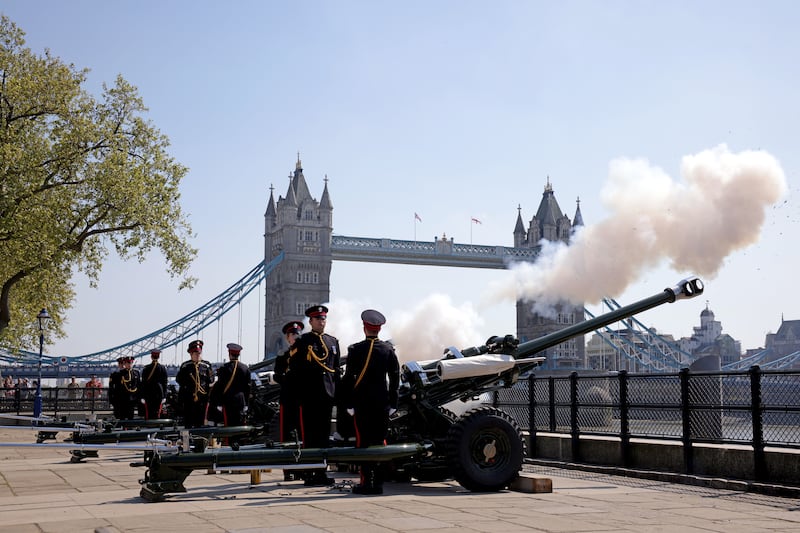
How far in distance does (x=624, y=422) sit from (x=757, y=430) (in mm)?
2381

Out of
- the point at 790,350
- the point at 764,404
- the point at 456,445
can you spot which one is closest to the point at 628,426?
the point at 764,404

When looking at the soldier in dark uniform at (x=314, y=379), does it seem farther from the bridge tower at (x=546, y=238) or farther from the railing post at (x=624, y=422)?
the bridge tower at (x=546, y=238)

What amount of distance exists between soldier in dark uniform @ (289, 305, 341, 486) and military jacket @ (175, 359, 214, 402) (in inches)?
202

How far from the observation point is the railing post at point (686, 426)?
11.7m

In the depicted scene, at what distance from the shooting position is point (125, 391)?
18344mm

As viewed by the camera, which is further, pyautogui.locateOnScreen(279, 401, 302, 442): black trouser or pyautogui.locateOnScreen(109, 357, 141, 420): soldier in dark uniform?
pyautogui.locateOnScreen(109, 357, 141, 420): soldier in dark uniform

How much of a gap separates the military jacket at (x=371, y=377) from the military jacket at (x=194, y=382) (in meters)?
5.84

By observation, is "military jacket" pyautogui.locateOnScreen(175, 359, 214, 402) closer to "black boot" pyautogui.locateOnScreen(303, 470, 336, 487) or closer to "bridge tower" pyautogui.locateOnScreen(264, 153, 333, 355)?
"black boot" pyautogui.locateOnScreen(303, 470, 336, 487)

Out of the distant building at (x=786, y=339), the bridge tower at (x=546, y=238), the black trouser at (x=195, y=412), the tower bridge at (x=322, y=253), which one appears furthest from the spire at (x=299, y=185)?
the black trouser at (x=195, y=412)

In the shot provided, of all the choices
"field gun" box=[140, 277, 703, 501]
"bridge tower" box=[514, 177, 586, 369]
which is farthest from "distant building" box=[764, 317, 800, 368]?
"field gun" box=[140, 277, 703, 501]

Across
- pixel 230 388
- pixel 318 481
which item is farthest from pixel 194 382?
pixel 318 481

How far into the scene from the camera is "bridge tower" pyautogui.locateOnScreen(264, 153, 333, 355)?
5074 inches

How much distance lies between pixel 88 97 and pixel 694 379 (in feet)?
74.0

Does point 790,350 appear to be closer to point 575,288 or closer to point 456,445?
point 575,288
